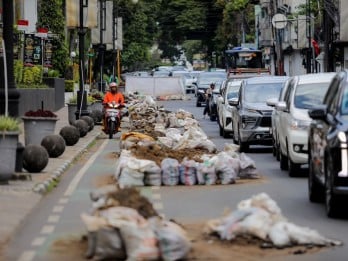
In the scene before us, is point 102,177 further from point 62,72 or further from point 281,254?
point 62,72

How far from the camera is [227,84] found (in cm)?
3634

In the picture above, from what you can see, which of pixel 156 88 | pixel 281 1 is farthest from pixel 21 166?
pixel 281 1

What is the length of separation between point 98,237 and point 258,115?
16.2m

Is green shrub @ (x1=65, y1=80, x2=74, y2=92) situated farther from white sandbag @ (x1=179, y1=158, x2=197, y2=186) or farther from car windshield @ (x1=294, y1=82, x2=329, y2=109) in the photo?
white sandbag @ (x1=179, y1=158, x2=197, y2=186)

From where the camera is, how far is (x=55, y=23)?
63031mm

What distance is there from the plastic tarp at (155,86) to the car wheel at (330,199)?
5293 centimetres

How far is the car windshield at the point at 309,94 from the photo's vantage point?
20562 millimetres

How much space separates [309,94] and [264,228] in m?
9.63

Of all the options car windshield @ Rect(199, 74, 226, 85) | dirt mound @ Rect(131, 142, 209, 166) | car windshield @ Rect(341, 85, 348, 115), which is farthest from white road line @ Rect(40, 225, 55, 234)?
car windshield @ Rect(199, 74, 226, 85)

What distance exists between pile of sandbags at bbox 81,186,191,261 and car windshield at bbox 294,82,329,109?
9865 mm

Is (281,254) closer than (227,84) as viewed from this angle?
Yes

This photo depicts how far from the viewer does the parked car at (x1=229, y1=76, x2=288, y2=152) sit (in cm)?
2653

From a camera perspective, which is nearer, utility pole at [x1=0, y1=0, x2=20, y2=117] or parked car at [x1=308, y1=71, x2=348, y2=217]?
parked car at [x1=308, y1=71, x2=348, y2=217]

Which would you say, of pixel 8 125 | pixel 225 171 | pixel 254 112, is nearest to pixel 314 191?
pixel 225 171
